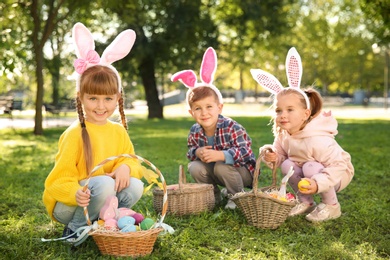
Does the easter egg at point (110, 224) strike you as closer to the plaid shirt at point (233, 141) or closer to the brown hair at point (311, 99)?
the plaid shirt at point (233, 141)

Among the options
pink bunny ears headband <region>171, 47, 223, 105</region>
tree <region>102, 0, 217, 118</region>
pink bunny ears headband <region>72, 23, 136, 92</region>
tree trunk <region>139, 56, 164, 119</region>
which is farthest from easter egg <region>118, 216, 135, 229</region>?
tree trunk <region>139, 56, 164, 119</region>

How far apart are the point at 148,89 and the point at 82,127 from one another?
20658 mm

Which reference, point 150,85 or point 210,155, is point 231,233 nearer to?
point 210,155

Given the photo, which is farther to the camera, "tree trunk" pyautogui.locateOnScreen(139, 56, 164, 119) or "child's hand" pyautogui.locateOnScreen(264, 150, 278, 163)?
"tree trunk" pyautogui.locateOnScreen(139, 56, 164, 119)

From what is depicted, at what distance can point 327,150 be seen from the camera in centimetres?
490

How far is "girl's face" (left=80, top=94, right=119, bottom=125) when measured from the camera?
405 cm

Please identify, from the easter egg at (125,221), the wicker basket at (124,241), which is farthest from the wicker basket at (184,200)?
the wicker basket at (124,241)

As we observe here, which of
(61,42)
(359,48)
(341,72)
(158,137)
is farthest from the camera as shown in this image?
(341,72)

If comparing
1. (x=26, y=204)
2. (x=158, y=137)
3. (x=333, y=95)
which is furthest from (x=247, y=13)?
(x=333, y=95)

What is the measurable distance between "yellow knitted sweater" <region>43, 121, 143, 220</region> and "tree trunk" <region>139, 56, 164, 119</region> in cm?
1910

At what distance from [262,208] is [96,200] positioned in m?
1.35

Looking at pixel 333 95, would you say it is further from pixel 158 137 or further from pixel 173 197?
pixel 173 197

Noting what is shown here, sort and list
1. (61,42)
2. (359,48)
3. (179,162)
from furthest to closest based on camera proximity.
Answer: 1. (359,48)
2. (61,42)
3. (179,162)

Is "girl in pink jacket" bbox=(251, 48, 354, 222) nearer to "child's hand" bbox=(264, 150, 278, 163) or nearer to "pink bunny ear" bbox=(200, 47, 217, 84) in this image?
Result: "child's hand" bbox=(264, 150, 278, 163)
